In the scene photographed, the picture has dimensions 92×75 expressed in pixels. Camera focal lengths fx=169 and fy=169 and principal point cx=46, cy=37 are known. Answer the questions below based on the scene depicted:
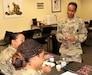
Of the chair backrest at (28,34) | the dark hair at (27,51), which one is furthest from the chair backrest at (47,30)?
the dark hair at (27,51)

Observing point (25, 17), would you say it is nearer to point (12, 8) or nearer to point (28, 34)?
point (12, 8)

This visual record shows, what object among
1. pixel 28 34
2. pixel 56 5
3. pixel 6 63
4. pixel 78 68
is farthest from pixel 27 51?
pixel 56 5

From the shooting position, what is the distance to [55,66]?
2199 millimetres

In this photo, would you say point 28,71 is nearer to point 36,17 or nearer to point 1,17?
point 1,17

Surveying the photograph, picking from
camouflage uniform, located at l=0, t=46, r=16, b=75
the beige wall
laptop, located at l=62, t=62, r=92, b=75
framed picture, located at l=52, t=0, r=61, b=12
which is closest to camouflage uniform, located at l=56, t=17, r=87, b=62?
laptop, located at l=62, t=62, r=92, b=75

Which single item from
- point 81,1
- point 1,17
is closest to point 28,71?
point 1,17

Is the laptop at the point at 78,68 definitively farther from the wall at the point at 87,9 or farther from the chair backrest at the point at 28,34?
the wall at the point at 87,9

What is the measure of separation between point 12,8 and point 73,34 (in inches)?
95.2

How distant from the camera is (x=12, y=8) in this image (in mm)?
4484

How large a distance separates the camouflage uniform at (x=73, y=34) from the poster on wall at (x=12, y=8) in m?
2.20

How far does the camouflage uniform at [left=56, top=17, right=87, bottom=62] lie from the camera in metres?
2.56

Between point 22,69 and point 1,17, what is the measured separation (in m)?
3.24

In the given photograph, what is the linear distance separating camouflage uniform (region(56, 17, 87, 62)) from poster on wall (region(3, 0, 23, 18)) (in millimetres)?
2201

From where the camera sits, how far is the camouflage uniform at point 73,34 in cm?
256
